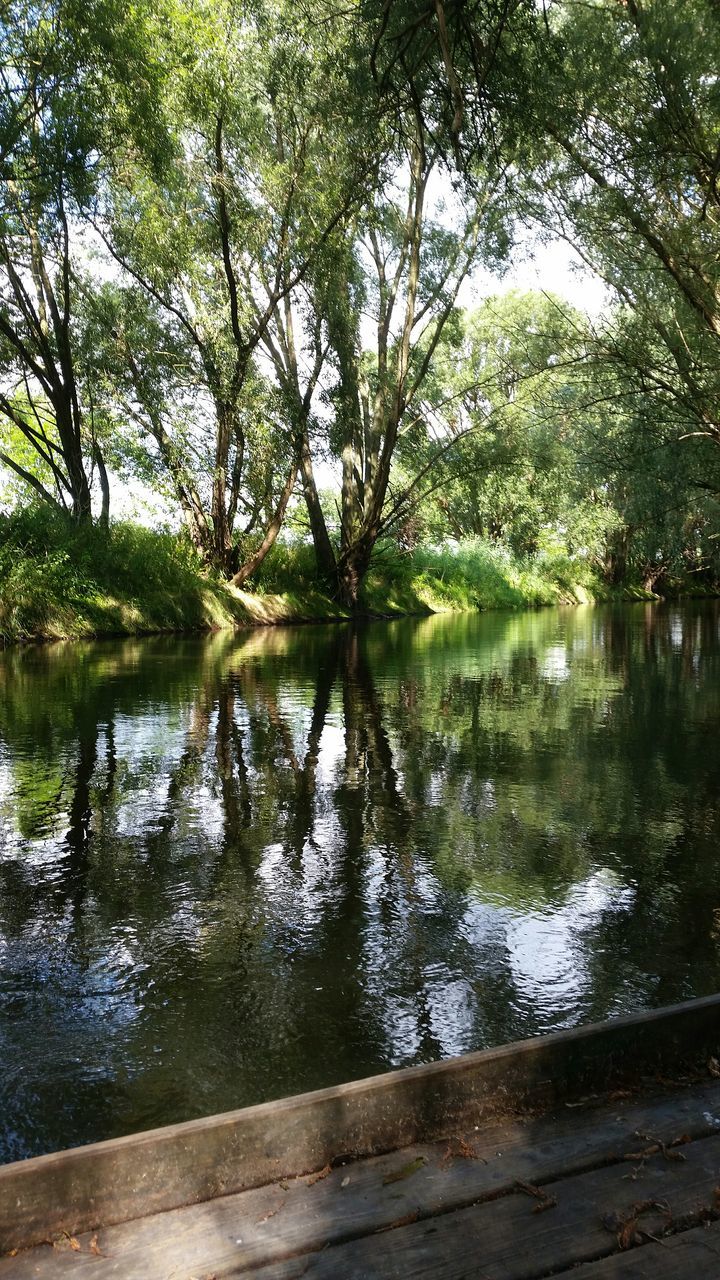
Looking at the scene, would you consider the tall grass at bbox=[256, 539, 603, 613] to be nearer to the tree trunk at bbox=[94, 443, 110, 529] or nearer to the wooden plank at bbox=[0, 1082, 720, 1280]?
the tree trunk at bbox=[94, 443, 110, 529]

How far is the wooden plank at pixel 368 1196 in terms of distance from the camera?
6.18 feet

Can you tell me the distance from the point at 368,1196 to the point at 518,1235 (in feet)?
1.09

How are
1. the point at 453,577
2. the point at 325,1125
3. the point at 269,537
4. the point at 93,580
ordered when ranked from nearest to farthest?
the point at 325,1125 < the point at 93,580 < the point at 269,537 < the point at 453,577

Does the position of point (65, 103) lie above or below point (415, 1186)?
above

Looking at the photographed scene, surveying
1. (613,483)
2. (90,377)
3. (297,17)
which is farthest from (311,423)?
(613,483)

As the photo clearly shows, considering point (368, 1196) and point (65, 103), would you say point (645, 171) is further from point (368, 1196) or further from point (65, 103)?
point (368, 1196)

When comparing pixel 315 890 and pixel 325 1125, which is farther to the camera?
pixel 315 890

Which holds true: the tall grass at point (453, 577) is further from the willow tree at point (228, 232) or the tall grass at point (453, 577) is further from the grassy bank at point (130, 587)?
the willow tree at point (228, 232)

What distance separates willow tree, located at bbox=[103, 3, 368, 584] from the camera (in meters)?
19.4

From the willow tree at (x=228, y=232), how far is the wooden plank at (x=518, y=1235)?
65.0 feet

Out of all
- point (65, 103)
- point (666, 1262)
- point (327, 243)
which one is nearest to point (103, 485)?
point (327, 243)

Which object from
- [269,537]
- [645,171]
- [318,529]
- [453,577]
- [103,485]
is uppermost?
[645,171]

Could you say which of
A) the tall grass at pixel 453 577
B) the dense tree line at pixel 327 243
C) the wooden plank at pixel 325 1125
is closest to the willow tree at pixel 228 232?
the dense tree line at pixel 327 243

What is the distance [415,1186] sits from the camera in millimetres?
2104
